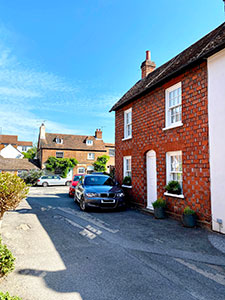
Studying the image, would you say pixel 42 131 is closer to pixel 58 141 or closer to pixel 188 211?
pixel 58 141

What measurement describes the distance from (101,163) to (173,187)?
96.5ft

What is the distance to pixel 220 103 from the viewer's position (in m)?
6.83

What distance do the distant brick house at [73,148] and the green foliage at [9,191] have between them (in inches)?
1218

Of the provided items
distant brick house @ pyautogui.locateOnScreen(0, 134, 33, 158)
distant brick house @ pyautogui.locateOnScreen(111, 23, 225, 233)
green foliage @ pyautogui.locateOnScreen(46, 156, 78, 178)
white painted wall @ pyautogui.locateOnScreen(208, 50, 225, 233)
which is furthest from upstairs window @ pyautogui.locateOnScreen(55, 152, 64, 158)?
white painted wall @ pyautogui.locateOnScreen(208, 50, 225, 233)

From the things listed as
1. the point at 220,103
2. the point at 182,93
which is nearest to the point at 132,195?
the point at 182,93

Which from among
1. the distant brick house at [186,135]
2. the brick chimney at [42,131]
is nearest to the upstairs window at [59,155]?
the brick chimney at [42,131]

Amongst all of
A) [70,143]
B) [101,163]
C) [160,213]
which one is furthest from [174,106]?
[70,143]

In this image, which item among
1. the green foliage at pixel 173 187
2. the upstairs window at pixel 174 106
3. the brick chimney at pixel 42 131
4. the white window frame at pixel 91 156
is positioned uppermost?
the brick chimney at pixel 42 131

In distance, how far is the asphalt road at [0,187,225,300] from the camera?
11.2 ft

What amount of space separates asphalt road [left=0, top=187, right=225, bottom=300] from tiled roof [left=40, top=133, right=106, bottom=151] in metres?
30.1

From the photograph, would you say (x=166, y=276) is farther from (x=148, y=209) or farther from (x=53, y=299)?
(x=148, y=209)

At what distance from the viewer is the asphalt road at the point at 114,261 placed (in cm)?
340

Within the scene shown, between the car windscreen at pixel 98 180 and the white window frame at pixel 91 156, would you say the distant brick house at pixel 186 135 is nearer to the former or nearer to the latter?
the car windscreen at pixel 98 180

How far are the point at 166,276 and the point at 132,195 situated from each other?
7.81 meters
